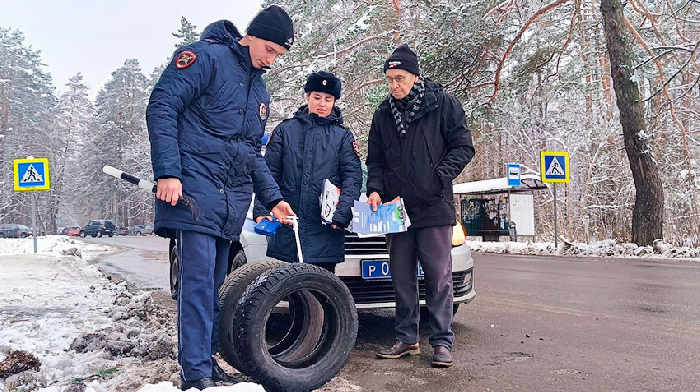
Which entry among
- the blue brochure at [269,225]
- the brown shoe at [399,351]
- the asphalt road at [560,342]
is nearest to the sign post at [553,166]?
the asphalt road at [560,342]

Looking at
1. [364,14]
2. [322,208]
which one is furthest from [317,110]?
[364,14]

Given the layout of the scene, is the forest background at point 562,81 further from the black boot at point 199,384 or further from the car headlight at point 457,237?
Answer: the black boot at point 199,384

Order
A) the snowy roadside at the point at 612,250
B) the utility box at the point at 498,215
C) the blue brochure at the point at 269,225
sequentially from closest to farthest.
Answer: the blue brochure at the point at 269,225, the snowy roadside at the point at 612,250, the utility box at the point at 498,215

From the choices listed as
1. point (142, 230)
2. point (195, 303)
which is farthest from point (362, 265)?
point (142, 230)

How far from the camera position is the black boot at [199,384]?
109 inches

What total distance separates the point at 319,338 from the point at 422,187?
1.20 meters

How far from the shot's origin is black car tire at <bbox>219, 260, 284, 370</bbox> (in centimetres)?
310

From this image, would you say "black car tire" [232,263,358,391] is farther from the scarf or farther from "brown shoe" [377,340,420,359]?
the scarf

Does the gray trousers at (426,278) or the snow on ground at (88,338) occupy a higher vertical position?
the gray trousers at (426,278)

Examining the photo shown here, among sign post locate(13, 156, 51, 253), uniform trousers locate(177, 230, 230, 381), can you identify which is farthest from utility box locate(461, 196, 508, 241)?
uniform trousers locate(177, 230, 230, 381)

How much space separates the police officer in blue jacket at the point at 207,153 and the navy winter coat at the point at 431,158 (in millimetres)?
1131

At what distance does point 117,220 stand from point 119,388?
244 feet

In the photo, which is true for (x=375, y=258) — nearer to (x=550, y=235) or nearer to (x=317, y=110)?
(x=317, y=110)

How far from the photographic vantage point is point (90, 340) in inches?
163
